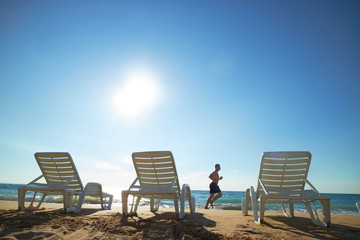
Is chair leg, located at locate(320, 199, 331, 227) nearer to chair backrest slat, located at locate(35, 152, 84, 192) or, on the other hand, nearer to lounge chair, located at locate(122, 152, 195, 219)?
lounge chair, located at locate(122, 152, 195, 219)

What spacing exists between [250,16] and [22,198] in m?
12.3

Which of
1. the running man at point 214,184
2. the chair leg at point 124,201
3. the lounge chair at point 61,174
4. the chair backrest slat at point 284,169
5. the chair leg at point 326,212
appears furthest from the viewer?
the running man at point 214,184

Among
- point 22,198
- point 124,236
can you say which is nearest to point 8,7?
A: point 22,198

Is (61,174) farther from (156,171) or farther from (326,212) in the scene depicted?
(326,212)

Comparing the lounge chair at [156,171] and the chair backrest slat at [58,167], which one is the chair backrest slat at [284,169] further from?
the chair backrest slat at [58,167]

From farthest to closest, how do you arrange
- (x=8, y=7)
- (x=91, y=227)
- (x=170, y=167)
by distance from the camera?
(x=8, y=7)
(x=170, y=167)
(x=91, y=227)

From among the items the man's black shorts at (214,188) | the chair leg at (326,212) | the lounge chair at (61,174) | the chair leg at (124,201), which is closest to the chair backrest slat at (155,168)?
the chair leg at (124,201)

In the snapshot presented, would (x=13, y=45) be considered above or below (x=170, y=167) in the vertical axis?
above

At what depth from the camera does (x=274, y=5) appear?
945 centimetres

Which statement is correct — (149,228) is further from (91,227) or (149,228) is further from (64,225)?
(64,225)

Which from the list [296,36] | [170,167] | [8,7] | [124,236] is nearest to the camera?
[124,236]

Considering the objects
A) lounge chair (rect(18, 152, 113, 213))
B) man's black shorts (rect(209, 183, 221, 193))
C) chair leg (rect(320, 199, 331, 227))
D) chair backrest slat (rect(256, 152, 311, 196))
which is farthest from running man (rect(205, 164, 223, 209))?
chair leg (rect(320, 199, 331, 227))

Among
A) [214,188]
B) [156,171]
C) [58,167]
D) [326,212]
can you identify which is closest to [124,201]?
[156,171]

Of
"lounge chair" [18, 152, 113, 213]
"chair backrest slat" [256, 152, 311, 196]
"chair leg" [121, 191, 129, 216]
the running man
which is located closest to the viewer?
"chair leg" [121, 191, 129, 216]
